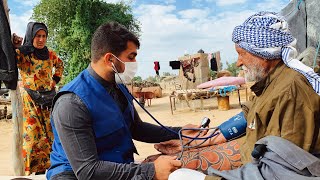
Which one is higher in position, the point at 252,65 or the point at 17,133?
the point at 252,65

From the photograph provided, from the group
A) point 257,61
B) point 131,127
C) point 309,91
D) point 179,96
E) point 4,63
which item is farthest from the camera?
point 179,96

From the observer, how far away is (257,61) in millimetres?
1990

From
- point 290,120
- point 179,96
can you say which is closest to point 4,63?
point 290,120

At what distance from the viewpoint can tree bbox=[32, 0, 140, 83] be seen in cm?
2155

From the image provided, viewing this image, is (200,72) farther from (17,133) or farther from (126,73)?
(126,73)

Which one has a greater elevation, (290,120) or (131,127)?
(290,120)

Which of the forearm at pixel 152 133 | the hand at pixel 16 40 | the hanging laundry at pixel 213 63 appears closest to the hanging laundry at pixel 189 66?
the hanging laundry at pixel 213 63

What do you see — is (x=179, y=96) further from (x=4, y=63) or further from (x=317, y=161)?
(x=317, y=161)

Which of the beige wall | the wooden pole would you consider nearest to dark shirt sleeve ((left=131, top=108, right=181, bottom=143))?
the wooden pole

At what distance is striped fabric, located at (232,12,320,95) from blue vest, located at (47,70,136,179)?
915 mm

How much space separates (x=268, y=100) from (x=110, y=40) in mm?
1086

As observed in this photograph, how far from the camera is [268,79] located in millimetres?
1905

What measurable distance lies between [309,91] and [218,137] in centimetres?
93

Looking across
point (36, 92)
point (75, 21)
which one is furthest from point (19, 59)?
Result: point (75, 21)
